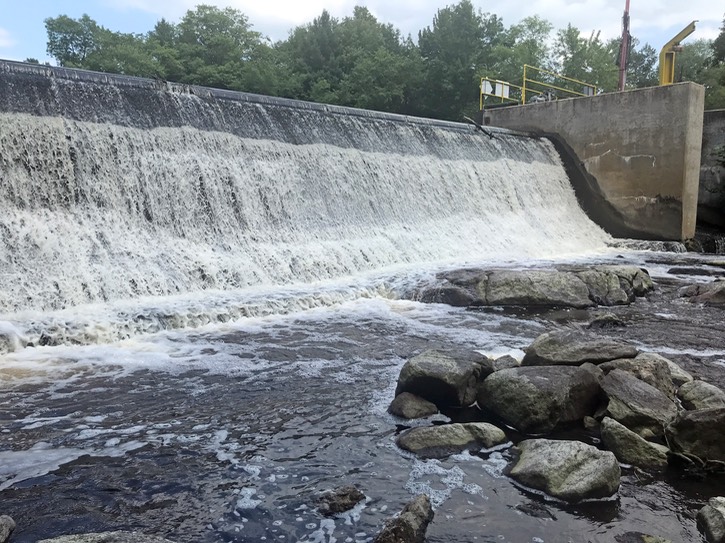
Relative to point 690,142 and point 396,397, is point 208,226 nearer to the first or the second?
point 396,397

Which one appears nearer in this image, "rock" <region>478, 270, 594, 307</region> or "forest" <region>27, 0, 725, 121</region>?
"rock" <region>478, 270, 594, 307</region>

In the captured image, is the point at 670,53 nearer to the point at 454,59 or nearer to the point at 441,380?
the point at 454,59

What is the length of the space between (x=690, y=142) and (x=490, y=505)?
15.7 meters

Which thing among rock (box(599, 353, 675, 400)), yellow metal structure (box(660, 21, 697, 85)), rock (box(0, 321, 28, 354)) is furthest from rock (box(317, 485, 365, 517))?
yellow metal structure (box(660, 21, 697, 85))

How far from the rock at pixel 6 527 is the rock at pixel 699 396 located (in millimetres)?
4375

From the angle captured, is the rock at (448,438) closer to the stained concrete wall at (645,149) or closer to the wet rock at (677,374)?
the wet rock at (677,374)

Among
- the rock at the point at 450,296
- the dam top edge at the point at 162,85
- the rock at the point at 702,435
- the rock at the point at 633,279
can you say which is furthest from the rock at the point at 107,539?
the rock at the point at 633,279

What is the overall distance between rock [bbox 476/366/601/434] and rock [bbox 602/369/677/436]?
146 millimetres

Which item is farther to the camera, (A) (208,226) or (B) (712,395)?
(A) (208,226)

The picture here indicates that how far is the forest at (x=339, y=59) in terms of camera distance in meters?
30.7

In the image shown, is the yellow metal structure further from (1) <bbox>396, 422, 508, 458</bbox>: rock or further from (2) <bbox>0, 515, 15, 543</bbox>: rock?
(2) <bbox>0, 515, 15, 543</bbox>: rock

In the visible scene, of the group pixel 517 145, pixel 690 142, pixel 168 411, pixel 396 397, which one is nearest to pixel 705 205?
pixel 690 142

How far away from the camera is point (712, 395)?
14.8 feet

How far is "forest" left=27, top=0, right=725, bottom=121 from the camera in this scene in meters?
30.7
